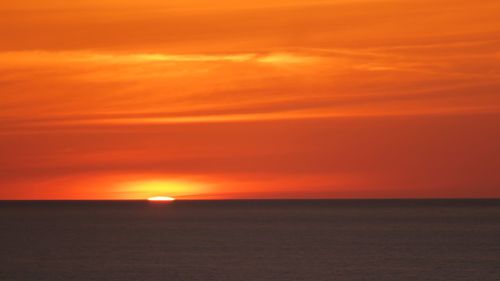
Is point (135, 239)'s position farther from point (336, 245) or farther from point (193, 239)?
point (336, 245)

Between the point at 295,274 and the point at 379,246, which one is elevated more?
the point at 379,246

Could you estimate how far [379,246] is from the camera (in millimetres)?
61344

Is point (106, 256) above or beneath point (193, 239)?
beneath

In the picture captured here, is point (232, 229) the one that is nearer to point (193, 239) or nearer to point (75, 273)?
point (193, 239)

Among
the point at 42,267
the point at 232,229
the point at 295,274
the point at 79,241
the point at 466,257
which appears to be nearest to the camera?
the point at 295,274

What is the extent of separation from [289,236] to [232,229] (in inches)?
546

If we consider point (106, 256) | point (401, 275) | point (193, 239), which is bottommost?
point (401, 275)

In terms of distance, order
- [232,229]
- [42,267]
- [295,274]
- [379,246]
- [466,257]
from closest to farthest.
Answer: [295,274] → [42,267] → [466,257] → [379,246] → [232,229]

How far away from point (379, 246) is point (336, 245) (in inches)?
116

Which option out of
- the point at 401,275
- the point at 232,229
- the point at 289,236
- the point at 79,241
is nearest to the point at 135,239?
the point at 79,241

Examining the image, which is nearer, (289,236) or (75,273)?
(75,273)

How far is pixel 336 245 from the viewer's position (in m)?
62.8

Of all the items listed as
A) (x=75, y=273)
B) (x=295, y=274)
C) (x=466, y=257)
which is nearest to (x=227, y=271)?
(x=295, y=274)

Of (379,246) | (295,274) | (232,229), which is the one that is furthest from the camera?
(232,229)
